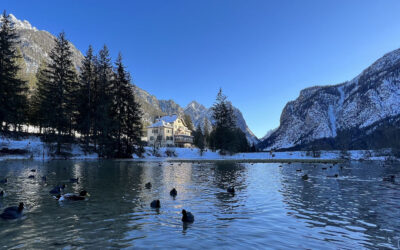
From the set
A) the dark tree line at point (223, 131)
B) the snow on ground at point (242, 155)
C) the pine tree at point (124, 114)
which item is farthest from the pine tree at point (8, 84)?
the dark tree line at point (223, 131)

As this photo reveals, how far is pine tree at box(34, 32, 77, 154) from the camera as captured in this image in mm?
47375

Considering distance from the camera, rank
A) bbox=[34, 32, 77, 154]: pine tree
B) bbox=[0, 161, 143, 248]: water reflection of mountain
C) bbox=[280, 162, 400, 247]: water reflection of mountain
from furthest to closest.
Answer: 1. bbox=[34, 32, 77, 154]: pine tree
2. bbox=[280, 162, 400, 247]: water reflection of mountain
3. bbox=[0, 161, 143, 248]: water reflection of mountain

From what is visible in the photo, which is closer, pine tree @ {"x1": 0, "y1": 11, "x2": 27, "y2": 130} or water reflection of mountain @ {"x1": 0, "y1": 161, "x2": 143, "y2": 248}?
water reflection of mountain @ {"x1": 0, "y1": 161, "x2": 143, "y2": 248}

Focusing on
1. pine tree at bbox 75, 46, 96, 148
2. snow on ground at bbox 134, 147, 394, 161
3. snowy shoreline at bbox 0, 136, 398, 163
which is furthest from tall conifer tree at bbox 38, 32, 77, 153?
snow on ground at bbox 134, 147, 394, 161

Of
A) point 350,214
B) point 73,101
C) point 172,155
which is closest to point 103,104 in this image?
point 73,101

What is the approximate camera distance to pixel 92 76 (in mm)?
58844

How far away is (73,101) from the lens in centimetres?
5306

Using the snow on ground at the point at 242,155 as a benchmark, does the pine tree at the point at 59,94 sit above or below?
above

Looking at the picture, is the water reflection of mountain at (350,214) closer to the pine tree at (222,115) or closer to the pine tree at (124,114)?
the pine tree at (124,114)

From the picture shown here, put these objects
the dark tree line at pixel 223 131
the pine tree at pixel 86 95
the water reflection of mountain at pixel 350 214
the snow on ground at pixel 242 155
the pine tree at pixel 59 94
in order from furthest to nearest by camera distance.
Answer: the dark tree line at pixel 223 131 → the snow on ground at pixel 242 155 → the pine tree at pixel 86 95 → the pine tree at pixel 59 94 → the water reflection of mountain at pixel 350 214

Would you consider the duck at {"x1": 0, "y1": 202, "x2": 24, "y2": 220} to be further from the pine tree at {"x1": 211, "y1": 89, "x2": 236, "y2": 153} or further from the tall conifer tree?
the pine tree at {"x1": 211, "y1": 89, "x2": 236, "y2": 153}

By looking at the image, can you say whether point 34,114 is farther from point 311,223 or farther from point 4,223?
point 311,223

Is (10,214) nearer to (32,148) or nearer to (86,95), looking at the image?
(32,148)

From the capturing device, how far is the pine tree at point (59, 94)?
47375 millimetres
